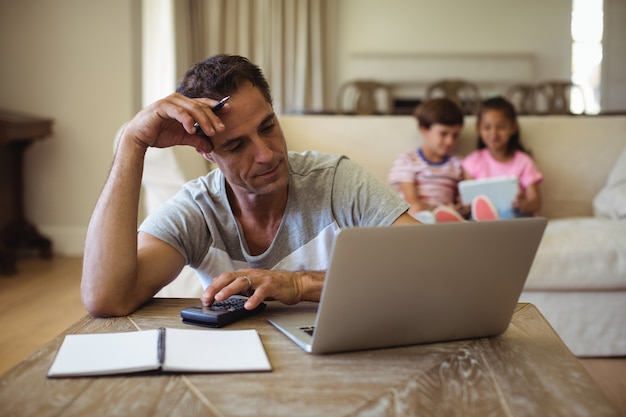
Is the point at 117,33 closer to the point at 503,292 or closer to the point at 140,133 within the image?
the point at 140,133

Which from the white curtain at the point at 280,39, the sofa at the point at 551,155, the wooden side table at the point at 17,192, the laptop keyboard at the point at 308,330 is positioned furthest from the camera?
the white curtain at the point at 280,39

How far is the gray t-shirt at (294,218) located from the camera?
142 centimetres


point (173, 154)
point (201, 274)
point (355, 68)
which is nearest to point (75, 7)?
point (173, 154)

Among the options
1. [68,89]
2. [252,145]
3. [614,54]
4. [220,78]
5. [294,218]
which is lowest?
[294,218]

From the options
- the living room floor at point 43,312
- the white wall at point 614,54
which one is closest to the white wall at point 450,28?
the white wall at point 614,54

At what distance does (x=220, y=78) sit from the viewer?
1.33 m

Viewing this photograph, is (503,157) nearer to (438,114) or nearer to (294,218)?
(438,114)

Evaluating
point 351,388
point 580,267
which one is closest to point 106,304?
point 351,388

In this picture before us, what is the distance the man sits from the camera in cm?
122

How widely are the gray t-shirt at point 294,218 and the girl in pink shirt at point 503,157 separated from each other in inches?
60.5

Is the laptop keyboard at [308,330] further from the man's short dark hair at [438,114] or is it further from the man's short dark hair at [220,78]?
the man's short dark hair at [438,114]

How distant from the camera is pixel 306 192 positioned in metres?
1.45

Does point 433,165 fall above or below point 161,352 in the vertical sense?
above

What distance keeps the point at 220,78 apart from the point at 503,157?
1916 millimetres
